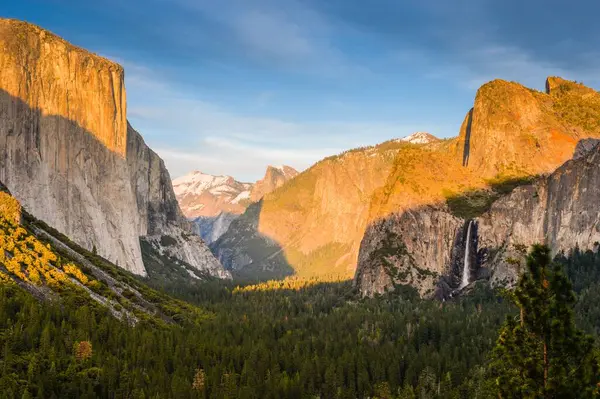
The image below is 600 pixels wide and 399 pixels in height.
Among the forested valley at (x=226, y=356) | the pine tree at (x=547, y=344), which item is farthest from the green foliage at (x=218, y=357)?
the pine tree at (x=547, y=344)

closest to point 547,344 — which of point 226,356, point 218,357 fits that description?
point 226,356

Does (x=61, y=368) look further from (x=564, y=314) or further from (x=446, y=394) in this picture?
(x=564, y=314)

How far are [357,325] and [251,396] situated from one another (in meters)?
86.4

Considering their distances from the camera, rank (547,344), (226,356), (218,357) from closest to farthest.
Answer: (547,344) < (226,356) < (218,357)

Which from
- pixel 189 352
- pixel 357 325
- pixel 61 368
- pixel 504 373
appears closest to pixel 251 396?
pixel 189 352

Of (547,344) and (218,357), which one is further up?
(547,344)

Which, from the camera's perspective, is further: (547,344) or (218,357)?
(218,357)

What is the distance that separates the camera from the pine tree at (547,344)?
124ft

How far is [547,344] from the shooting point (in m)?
39.0

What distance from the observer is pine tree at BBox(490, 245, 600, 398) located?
124ft

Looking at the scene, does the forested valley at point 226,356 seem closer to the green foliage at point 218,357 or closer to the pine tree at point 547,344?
the green foliage at point 218,357

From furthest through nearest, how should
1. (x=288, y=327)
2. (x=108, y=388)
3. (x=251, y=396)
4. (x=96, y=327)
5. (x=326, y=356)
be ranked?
(x=288, y=327)
(x=326, y=356)
(x=96, y=327)
(x=251, y=396)
(x=108, y=388)

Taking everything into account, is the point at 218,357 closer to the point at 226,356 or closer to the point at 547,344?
the point at 226,356

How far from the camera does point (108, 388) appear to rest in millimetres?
97312
